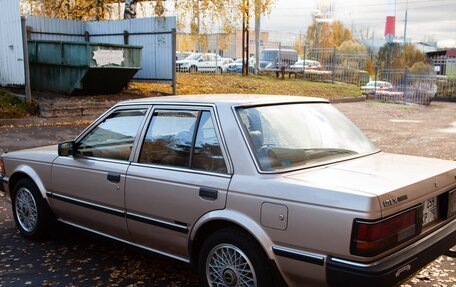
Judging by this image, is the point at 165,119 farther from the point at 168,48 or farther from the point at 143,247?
the point at 168,48

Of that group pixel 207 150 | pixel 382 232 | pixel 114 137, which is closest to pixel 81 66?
pixel 114 137

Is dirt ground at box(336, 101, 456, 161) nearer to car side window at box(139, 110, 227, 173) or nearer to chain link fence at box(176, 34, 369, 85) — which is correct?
car side window at box(139, 110, 227, 173)

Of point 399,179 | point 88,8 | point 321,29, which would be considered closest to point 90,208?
point 399,179

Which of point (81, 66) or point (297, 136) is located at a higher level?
point (81, 66)

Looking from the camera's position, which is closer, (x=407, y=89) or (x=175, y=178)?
(x=175, y=178)

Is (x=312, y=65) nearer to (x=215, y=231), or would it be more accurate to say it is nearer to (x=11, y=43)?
(x=11, y=43)

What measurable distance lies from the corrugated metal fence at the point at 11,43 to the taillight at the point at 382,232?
1220 centimetres

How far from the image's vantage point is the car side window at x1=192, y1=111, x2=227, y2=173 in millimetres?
3600

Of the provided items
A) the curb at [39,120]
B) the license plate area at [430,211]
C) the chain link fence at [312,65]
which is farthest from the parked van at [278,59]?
the license plate area at [430,211]

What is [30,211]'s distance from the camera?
516cm

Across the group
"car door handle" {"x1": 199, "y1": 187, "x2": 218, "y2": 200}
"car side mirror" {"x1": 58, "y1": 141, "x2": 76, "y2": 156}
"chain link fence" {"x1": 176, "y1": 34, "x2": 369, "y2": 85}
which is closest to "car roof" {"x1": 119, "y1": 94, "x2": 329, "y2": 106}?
"car door handle" {"x1": 199, "y1": 187, "x2": 218, "y2": 200}

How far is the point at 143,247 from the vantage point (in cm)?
416

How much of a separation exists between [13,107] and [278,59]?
2111 cm

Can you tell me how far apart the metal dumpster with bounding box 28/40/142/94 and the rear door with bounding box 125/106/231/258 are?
374 inches
